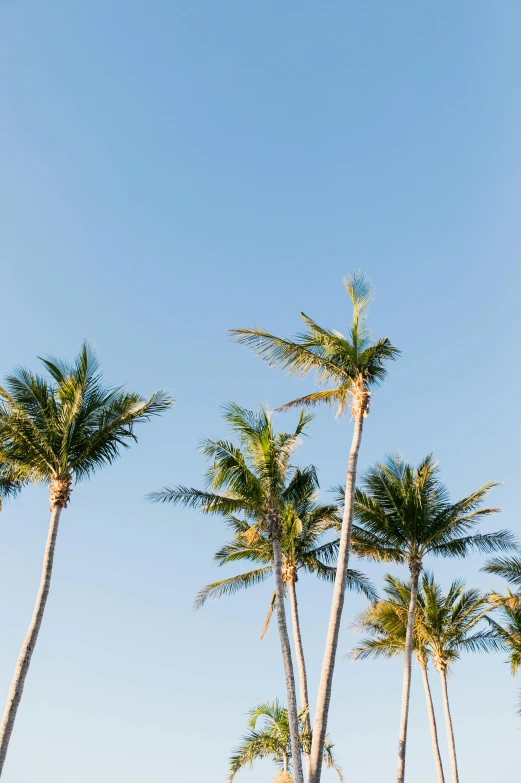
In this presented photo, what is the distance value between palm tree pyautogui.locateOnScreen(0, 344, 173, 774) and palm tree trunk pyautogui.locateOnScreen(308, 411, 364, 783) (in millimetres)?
4740

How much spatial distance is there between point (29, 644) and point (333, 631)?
6.27 meters

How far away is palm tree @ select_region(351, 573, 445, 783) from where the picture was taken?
26.1 metres

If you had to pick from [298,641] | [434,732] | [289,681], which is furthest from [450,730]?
[289,681]

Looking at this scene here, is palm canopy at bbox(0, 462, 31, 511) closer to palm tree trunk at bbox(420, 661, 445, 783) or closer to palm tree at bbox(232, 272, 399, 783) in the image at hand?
palm tree at bbox(232, 272, 399, 783)

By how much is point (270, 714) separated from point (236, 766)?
1840 millimetres

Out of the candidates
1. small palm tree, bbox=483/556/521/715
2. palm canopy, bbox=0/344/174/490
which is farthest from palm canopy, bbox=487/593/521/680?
palm canopy, bbox=0/344/174/490

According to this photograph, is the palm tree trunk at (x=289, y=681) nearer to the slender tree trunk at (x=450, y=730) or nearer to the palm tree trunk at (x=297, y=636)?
the palm tree trunk at (x=297, y=636)

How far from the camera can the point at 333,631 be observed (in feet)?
50.1

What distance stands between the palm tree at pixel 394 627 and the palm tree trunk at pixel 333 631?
10.7m

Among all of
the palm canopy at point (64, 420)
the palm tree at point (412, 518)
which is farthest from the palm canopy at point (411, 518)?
the palm canopy at point (64, 420)

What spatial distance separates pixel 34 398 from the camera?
16.6 metres

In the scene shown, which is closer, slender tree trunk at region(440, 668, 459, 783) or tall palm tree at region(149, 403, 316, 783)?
tall palm tree at region(149, 403, 316, 783)

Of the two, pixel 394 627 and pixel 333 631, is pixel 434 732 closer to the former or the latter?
pixel 394 627

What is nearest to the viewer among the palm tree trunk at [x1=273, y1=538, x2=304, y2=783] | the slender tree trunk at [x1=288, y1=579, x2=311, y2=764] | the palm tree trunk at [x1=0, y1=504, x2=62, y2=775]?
the palm tree trunk at [x1=0, y1=504, x2=62, y2=775]
